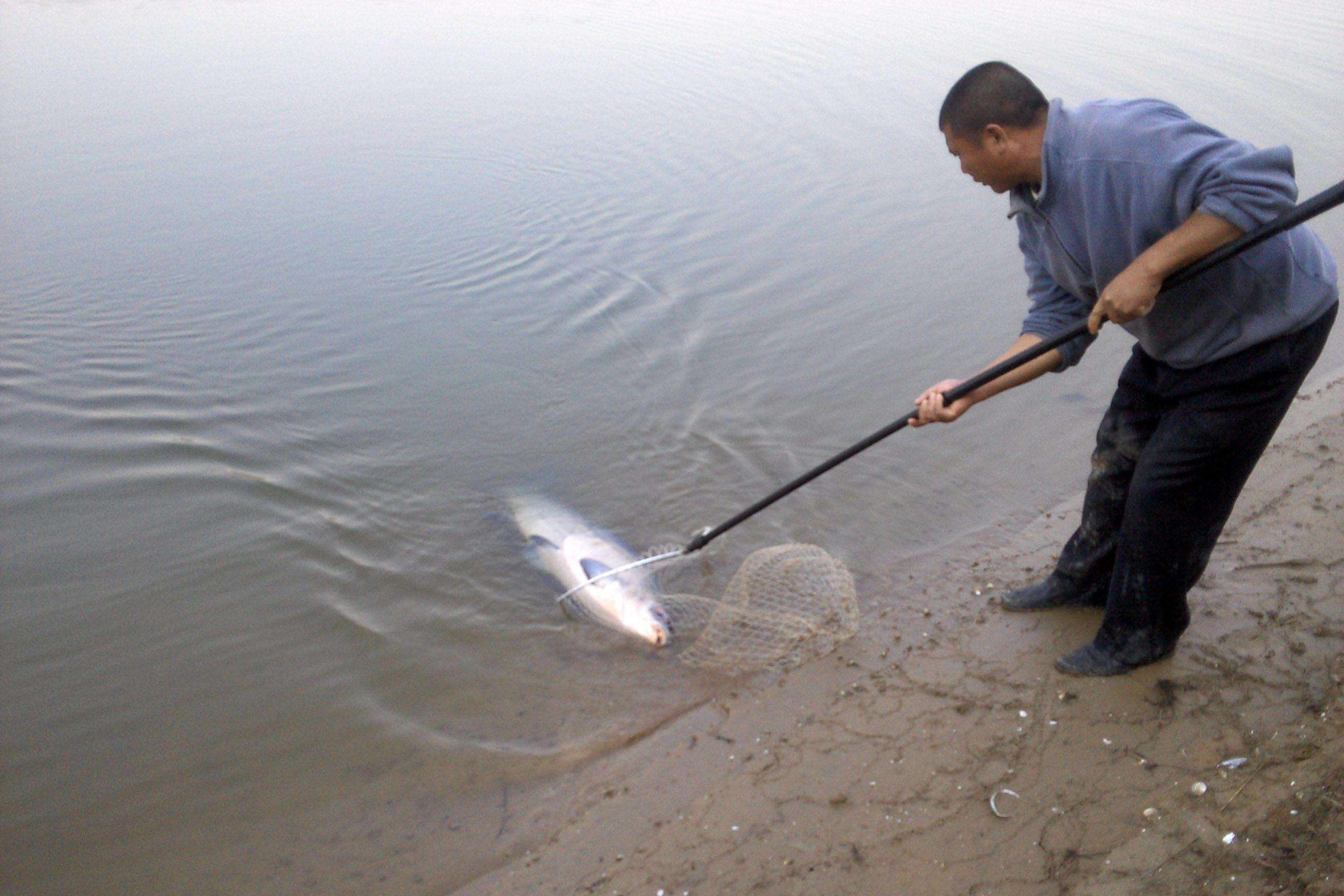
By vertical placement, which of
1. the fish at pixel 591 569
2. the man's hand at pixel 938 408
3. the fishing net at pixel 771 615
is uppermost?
the man's hand at pixel 938 408

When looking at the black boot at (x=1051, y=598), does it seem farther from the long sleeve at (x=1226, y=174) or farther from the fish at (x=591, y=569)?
the long sleeve at (x=1226, y=174)

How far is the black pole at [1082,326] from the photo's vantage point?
2.56m

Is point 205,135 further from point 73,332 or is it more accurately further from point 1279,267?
point 1279,267

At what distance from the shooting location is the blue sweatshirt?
261 centimetres

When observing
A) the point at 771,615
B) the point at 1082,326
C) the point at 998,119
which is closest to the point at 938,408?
the point at 1082,326

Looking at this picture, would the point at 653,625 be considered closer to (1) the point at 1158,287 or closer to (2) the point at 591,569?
(2) the point at 591,569

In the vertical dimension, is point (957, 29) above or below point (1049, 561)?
above

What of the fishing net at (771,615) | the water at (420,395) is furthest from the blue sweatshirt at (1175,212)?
the water at (420,395)

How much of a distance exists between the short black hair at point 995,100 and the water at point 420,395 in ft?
8.00

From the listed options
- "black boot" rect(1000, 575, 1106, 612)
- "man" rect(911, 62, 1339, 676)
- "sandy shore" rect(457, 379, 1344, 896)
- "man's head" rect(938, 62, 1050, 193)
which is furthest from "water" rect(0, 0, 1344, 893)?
"man's head" rect(938, 62, 1050, 193)

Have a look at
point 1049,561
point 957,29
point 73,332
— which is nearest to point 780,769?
Result: point 1049,561

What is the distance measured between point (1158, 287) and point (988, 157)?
0.62 meters

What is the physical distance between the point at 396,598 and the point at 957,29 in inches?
603

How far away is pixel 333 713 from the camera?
14.4ft
